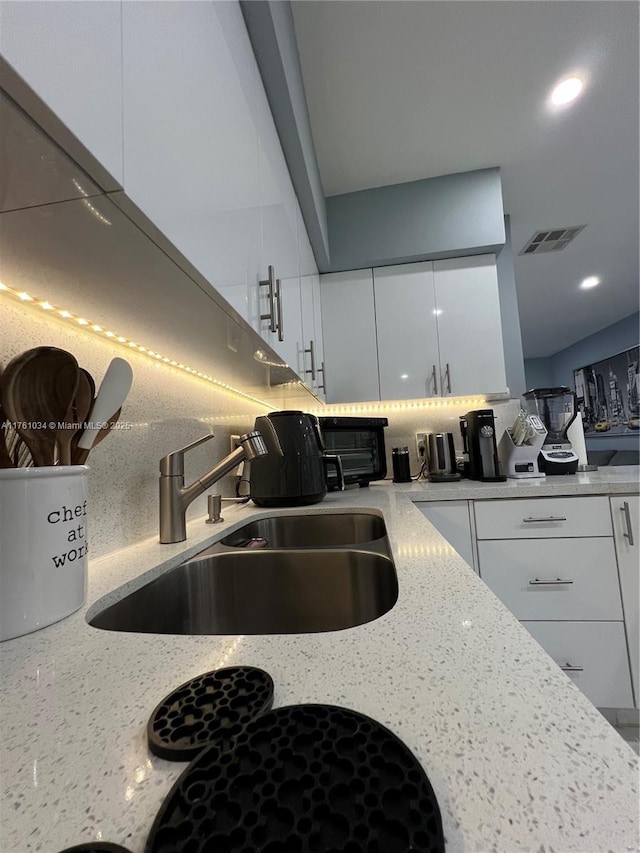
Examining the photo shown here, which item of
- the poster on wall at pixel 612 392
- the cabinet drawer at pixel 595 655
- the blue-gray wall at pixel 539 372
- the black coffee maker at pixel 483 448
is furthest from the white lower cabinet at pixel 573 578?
the blue-gray wall at pixel 539 372

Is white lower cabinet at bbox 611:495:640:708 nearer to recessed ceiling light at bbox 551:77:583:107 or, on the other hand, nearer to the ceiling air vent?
recessed ceiling light at bbox 551:77:583:107

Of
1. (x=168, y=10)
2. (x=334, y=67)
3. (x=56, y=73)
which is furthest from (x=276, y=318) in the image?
(x=334, y=67)

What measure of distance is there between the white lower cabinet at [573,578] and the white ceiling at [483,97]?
72.0 inches

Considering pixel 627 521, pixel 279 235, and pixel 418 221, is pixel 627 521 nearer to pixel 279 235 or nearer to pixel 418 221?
pixel 279 235

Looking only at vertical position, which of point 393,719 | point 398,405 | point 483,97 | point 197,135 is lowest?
point 393,719

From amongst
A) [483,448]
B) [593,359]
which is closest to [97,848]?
[483,448]

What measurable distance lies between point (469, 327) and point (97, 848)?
2.29m

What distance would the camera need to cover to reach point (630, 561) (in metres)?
1.39

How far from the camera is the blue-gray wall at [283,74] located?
0.97 m

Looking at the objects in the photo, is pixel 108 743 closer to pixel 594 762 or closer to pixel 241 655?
pixel 241 655

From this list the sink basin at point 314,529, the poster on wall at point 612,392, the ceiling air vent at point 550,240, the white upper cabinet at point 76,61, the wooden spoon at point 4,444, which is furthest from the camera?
the poster on wall at point 612,392

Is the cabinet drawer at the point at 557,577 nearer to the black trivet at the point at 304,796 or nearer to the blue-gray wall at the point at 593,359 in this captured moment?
the black trivet at the point at 304,796

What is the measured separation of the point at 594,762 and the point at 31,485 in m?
0.58

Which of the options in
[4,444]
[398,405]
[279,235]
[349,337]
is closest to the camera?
[4,444]
